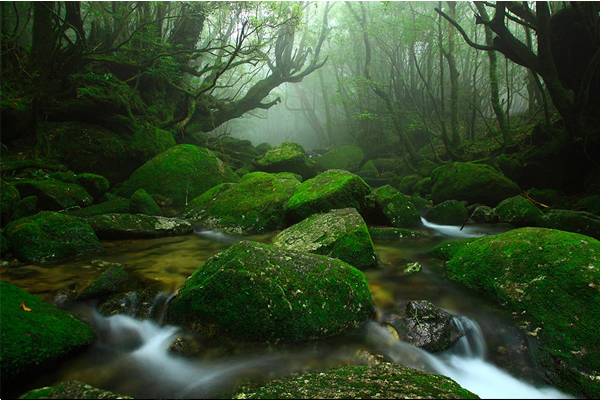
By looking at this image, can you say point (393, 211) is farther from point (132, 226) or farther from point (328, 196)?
point (132, 226)

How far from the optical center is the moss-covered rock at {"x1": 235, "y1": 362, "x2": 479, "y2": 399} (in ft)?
5.90

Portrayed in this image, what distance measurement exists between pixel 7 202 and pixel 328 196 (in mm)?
5216

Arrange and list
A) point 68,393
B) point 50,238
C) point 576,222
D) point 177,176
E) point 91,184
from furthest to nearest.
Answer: point 177,176, point 91,184, point 576,222, point 50,238, point 68,393

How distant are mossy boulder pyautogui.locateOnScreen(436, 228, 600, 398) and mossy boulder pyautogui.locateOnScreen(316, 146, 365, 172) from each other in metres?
14.4

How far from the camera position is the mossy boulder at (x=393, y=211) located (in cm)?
688

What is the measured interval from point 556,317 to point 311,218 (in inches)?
128

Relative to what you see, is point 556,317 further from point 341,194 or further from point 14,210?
point 14,210

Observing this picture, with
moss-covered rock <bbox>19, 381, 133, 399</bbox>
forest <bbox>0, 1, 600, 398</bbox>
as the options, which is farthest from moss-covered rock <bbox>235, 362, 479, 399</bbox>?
moss-covered rock <bbox>19, 381, 133, 399</bbox>

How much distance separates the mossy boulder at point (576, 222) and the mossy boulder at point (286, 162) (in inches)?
303

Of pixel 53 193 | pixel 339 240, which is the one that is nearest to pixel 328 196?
pixel 339 240

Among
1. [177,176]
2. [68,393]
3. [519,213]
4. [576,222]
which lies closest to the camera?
[68,393]

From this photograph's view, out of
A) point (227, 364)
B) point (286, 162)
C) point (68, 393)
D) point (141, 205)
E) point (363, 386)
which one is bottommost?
point (227, 364)

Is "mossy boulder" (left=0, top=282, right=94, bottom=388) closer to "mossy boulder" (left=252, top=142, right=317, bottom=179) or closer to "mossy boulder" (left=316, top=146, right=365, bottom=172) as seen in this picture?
"mossy boulder" (left=252, top=142, right=317, bottom=179)

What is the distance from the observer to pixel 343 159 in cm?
1839
